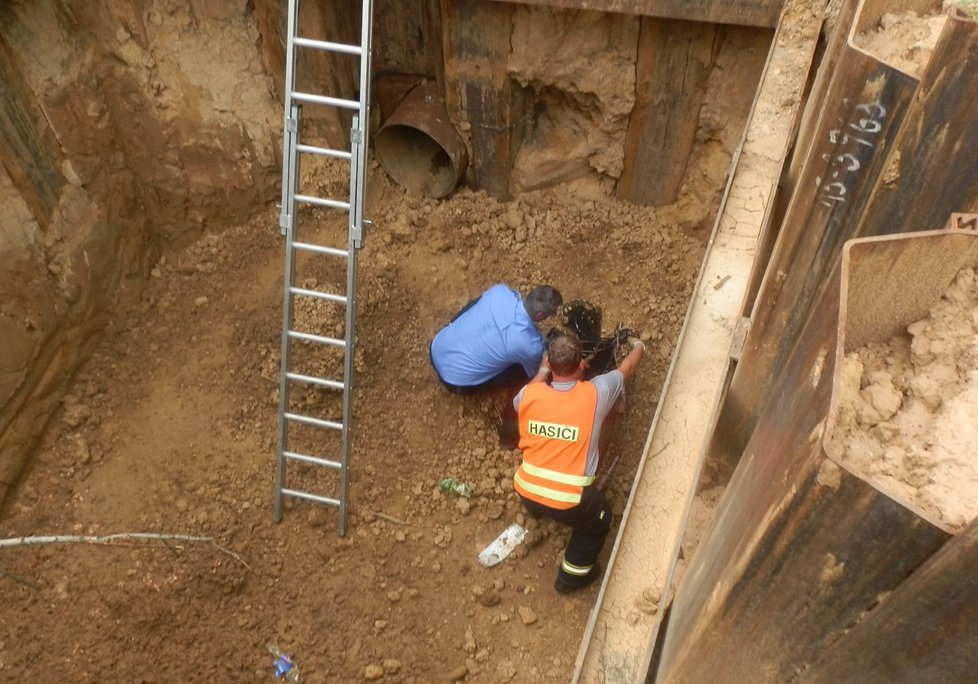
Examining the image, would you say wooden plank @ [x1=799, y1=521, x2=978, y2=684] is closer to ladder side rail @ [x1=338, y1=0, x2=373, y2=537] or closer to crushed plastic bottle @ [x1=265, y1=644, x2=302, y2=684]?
ladder side rail @ [x1=338, y1=0, x2=373, y2=537]

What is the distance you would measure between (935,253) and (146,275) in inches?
212

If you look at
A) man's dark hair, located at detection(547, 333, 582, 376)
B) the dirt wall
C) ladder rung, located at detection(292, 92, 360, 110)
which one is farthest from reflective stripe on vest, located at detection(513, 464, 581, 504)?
the dirt wall

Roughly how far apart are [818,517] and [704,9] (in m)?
3.69

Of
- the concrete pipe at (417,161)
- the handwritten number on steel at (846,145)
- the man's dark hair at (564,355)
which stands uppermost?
the handwritten number on steel at (846,145)

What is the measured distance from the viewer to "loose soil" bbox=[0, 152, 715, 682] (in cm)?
380

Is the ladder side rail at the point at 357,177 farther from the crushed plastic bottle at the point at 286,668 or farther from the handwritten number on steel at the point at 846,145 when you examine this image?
the handwritten number on steel at the point at 846,145

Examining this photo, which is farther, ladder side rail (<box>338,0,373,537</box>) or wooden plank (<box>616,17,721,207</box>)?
wooden plank (<box>616,17,721,207</box>)

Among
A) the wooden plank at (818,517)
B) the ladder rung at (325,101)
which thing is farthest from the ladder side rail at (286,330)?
the wooden plank at (818,517)

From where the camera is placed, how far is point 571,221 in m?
5.41

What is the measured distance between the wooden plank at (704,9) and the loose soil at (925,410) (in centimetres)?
315

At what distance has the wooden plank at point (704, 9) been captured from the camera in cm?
384

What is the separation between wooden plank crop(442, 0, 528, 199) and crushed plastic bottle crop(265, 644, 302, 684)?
3578mm

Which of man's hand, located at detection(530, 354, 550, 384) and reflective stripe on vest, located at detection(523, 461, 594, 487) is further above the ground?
man's hand, located at detection(530, 354, 550, 384)

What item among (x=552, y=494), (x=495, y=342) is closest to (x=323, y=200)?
(x=495, y=342)
